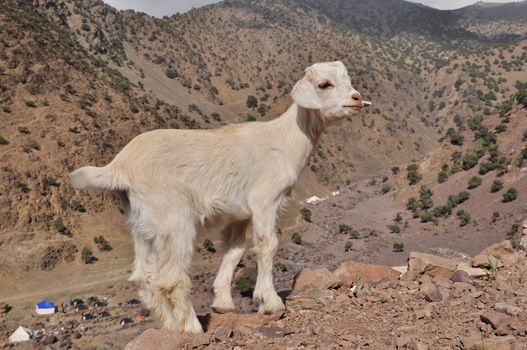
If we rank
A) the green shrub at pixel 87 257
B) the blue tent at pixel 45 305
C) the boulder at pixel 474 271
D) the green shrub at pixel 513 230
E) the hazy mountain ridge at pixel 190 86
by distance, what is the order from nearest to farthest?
the boulder at pixel 474 271
the blue tent at pixel 45 305
the green shrub at pixel 87 257
the green shrub at pixel 513 230
the hazy mountain ridge at pixel 190 86

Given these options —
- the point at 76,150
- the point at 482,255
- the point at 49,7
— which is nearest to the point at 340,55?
the point at 49,7

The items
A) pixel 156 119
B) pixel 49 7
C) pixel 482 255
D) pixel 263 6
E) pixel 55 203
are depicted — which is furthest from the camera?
pixel 263 6

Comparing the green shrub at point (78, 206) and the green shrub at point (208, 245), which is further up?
the green shrub at point (78, 206)

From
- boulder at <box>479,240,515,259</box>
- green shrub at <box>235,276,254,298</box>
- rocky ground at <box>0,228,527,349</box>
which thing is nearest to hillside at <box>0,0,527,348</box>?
rocky ground at <box>0,228,527,349</box>

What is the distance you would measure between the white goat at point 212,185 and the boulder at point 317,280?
69.2 inches

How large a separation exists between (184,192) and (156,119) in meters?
58.5

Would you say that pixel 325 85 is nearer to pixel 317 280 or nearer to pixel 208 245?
pixel 317 280

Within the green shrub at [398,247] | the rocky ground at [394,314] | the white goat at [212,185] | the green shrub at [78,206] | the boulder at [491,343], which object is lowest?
the green shrub at [398,247]

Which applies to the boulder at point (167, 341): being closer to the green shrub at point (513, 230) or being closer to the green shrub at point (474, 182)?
the green shrub at point (513, 230)

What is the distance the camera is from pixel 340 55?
5305 inches

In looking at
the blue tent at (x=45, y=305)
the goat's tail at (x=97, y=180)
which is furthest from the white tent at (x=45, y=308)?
the goat's tail at (x=97, y=180)

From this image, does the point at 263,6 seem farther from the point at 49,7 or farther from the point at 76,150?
the point at 76,150

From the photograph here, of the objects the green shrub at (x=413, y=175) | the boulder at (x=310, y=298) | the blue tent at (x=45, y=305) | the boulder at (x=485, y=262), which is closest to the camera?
the boulder at (x=310, y=298)

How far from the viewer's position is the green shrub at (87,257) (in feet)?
125
